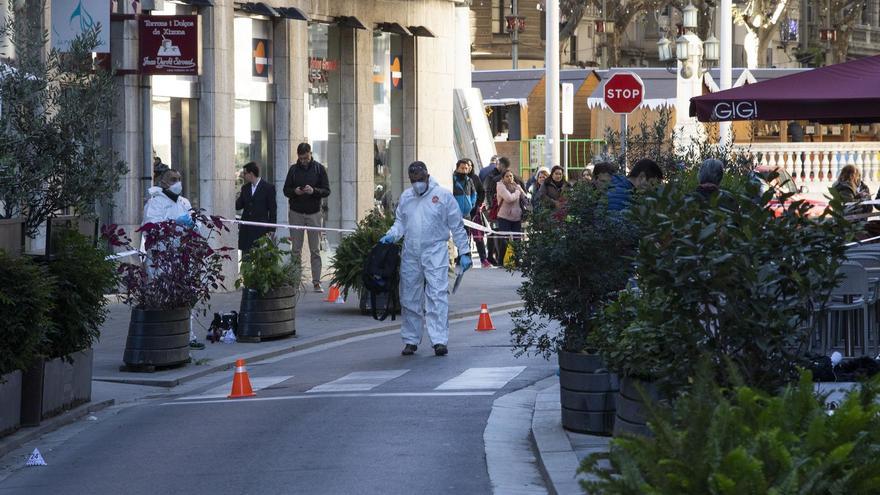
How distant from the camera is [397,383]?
13.2 m

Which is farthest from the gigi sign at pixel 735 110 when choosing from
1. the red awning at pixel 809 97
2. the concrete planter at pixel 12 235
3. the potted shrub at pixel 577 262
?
the concrete planter at pixel 12 235

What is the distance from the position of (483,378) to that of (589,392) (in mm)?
4032

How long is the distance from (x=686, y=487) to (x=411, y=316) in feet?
35.5

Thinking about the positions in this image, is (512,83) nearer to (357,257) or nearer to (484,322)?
(357,257)

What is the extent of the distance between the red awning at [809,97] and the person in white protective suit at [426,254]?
8.95 ft

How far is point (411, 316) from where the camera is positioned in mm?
15219

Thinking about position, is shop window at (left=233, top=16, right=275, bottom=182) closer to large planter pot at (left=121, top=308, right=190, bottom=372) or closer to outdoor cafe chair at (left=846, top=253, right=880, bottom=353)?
large planter pot at (left=121, top=308, right=190, bottom=372)

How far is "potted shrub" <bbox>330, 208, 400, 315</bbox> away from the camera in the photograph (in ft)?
61.6

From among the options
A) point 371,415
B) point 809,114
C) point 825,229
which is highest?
point 809,114

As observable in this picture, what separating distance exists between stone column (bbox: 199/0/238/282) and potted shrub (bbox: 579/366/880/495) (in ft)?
57.2

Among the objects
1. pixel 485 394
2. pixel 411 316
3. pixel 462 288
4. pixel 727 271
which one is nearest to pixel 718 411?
pixel 727 271

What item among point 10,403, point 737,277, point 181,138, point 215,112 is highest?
point 215,112

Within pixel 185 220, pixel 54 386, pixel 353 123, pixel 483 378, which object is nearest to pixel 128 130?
pixel 185 220

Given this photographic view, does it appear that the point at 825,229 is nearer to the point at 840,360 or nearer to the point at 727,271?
the point at 727,271
